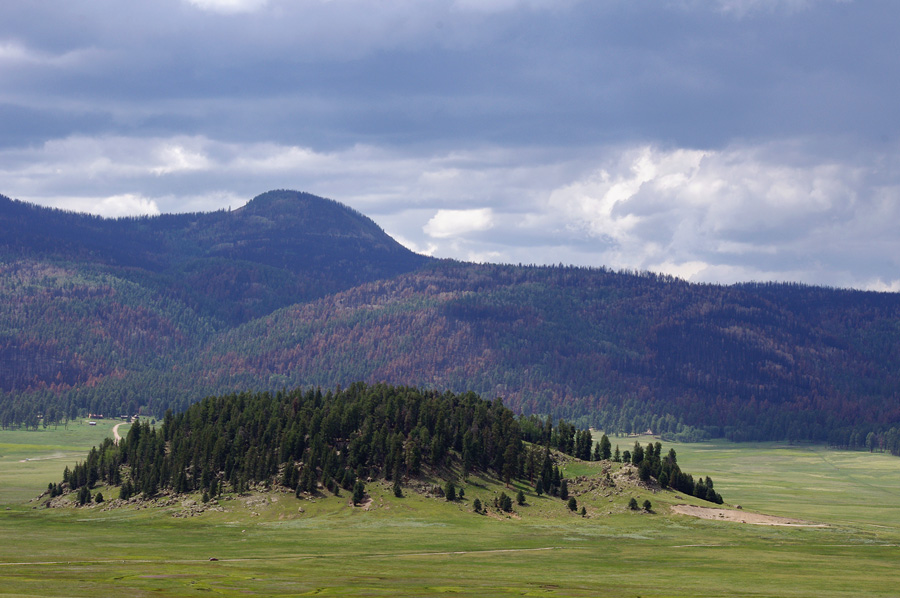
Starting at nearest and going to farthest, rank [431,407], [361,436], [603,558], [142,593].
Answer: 1. [142,593]
2. [603,558]
3. [361,436]
4. [431,407]

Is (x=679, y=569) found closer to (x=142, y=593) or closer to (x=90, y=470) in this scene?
(x=142, y=593)

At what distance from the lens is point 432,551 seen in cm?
13450

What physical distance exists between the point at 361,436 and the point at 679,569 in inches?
3086

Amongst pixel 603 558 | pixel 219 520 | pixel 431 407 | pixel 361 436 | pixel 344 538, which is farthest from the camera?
pixel 431 407

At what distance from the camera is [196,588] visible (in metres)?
95.2

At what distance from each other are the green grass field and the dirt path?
3.11 m

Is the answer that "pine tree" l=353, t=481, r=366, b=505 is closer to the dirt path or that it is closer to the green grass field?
the green grass field

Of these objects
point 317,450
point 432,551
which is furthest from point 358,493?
point 432,551

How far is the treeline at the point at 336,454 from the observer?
176250 millimetres

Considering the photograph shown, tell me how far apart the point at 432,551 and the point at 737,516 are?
6361 cm

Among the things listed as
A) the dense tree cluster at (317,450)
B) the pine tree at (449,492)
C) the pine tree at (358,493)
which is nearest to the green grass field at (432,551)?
the pine tree at (449,492)

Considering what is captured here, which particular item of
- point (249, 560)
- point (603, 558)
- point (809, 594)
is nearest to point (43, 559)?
point (249, 560)

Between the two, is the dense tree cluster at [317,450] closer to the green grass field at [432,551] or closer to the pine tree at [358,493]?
the pine tree at [358,493]

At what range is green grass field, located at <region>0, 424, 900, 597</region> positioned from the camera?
100062 millimetres
